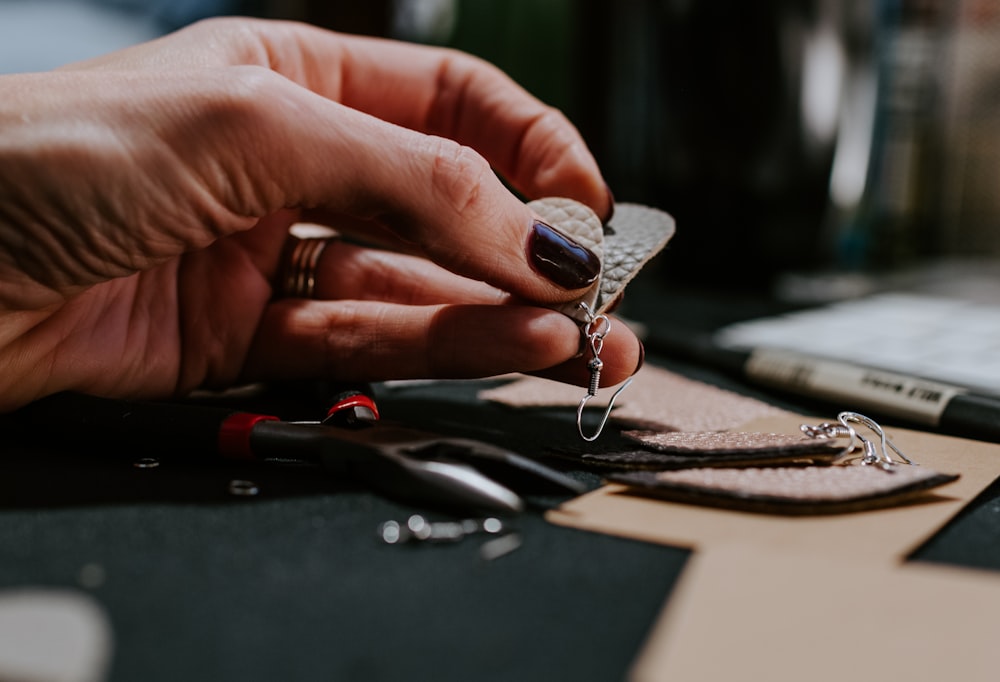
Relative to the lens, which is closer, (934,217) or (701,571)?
(701,571)

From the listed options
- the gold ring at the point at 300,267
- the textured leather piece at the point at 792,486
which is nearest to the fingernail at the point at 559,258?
the textured leather piece at the point at 792,486

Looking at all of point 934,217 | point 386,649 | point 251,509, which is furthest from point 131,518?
point 934,217

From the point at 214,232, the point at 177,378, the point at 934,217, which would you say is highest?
the point at 214,232

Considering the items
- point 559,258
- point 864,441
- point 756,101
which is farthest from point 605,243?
point 756,101

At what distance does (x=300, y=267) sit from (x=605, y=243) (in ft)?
0.78

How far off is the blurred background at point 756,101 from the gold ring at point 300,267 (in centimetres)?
72

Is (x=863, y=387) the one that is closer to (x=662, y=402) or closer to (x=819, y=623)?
(x=662, y=402)

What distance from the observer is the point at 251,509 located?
0.35m

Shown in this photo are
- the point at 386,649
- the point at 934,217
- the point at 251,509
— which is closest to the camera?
the point at 386,649

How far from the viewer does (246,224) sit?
0.48 metres

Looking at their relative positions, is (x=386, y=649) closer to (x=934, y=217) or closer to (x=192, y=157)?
(x=192, y=157)

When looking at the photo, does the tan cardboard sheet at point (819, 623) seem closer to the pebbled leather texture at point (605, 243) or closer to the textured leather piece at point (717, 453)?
the textured leather piece at point (717, 453)

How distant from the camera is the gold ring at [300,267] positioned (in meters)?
0.62

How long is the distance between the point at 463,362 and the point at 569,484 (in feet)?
0.49
